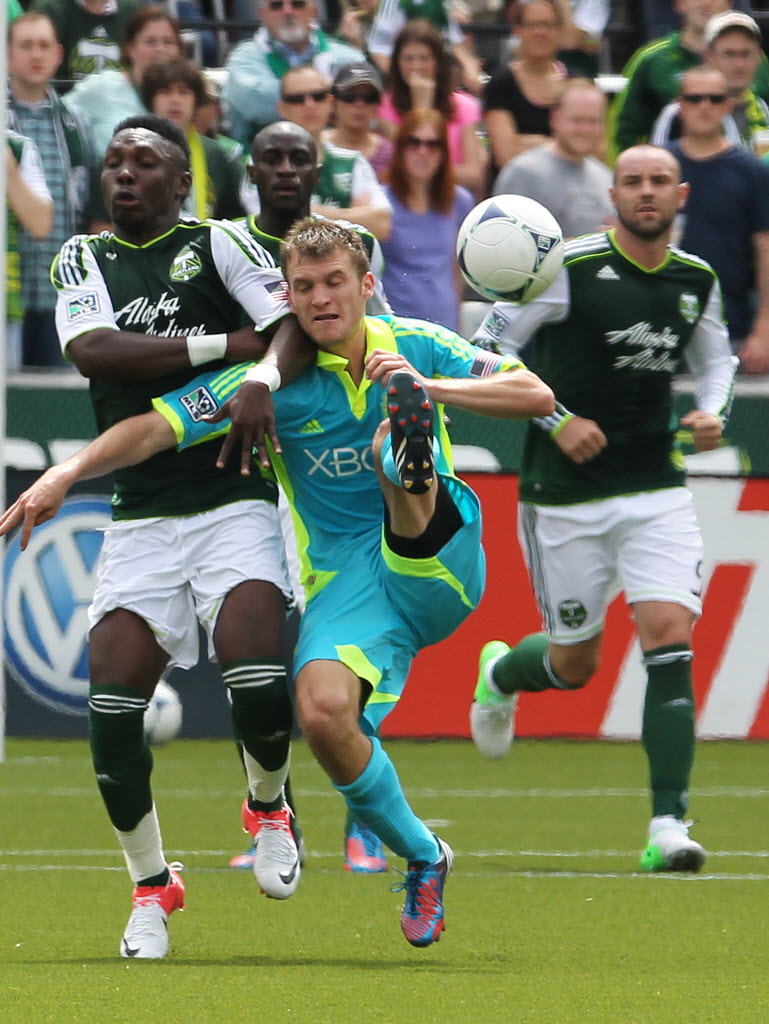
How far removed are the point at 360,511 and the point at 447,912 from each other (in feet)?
4.47

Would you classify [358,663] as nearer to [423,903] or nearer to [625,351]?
[423,903]

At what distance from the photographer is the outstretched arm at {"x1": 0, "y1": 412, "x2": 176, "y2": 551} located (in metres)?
5.41

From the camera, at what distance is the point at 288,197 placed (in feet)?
24.5

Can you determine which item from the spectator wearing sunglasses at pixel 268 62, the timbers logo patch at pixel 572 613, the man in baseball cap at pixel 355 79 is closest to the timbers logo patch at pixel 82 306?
the timbers logo patch at pixel 572 613

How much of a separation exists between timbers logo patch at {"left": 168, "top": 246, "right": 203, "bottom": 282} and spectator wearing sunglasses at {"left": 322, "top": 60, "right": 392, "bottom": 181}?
14.7 ft

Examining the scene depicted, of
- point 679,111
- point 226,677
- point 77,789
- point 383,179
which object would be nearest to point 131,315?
point 226,677

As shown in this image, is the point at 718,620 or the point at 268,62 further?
the point at 268,62

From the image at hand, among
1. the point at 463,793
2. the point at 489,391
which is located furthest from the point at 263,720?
the point at 463,793

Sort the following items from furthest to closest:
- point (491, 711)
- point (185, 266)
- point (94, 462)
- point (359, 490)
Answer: point (491, 711), point (185, 266), point (359, 490), point (94, 462)

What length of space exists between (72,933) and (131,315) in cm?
174

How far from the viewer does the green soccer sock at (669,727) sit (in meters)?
7.28

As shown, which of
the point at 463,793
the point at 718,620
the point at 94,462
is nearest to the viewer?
the point at 94,462

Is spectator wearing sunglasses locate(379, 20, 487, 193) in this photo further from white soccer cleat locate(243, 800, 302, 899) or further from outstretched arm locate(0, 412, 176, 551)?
white soccer cleat locate(243, 800, 302, 899)

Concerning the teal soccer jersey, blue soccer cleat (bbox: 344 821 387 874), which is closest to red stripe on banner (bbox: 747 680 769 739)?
blue soccer cleat (bbox: 344 821 387 874)
